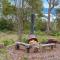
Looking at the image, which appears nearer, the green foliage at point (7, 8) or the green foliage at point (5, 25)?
the green foliage at point (7, 8)

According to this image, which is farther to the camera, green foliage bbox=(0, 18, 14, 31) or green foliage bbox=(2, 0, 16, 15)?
green foliage bbox=(0, 18, 14, 31)

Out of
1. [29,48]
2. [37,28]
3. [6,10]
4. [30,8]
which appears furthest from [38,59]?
[37,28]

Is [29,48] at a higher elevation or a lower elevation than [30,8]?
lower

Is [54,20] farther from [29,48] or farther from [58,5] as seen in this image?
[29,48]

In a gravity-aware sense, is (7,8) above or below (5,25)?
above

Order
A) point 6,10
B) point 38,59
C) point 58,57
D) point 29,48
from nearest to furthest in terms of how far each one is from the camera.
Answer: point 38,59 < point 58,57 < point 29,48 < point 6,10

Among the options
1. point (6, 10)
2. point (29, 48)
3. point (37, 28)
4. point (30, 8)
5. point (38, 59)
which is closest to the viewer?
point (38, 59)

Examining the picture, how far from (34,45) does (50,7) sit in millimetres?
11088

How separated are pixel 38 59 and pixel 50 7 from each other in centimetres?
1265

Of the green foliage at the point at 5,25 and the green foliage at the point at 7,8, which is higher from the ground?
the green foliage at the point at 7,8

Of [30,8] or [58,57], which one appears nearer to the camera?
[58,57]

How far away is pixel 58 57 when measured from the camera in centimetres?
712

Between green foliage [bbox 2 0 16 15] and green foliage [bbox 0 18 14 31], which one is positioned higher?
green foliage [bbox 2 0 16 15]

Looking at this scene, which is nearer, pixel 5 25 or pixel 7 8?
pixel 7 8
